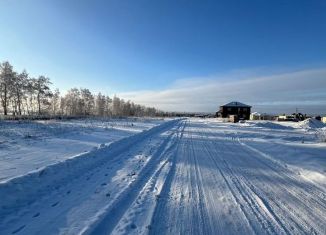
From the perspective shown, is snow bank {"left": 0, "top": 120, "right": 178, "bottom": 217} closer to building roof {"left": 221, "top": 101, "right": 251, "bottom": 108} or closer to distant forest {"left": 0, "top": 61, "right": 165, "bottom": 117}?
distant forest {"left": 0, "top": 61, "right": 165, "bottom": 117}

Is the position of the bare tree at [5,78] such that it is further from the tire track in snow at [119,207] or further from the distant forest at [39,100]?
the tire track in snow at [119,207]

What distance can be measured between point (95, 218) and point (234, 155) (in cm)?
930

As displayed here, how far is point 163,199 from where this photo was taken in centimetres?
601

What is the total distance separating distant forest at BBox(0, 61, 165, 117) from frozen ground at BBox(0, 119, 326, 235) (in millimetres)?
64976

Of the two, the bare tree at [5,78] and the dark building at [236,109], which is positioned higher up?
the bare tree at [5,78]

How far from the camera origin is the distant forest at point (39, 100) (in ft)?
217

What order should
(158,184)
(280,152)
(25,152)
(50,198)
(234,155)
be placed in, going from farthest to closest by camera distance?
(280,152) → (234,155) → (25,152) → (158,184) → (50,198)

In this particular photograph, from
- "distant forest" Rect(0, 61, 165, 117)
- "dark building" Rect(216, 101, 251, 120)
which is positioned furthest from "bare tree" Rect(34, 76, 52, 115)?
"dark building" Rect(216, 101, 251, 120)

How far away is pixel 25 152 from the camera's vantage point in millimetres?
11086

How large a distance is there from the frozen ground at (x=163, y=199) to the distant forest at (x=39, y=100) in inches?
2558

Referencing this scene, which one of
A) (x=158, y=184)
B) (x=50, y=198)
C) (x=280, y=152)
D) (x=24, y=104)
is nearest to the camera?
(x=50, y=198)

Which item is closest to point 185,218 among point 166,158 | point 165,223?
point 165,223

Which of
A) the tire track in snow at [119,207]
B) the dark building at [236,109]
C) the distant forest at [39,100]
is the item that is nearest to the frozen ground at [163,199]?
the tire track in snow at [119,207]

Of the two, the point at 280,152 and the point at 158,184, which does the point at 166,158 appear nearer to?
the point at 158,184
